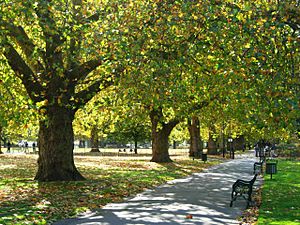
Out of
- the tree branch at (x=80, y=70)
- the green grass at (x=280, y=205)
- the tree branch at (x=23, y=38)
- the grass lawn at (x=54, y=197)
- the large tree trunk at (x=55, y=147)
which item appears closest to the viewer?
the green grass at (x=280, y=205)

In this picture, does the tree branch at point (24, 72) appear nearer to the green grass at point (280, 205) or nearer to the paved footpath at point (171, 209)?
the paved footpath at point (171, 209)

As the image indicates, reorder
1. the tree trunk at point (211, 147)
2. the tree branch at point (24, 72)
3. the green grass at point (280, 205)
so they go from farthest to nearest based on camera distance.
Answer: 1. the tree trunk at point (211, 147)
2. the tree branch at point (24, 72)
3. the green grass at point (280, 205)

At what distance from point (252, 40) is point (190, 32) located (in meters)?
2.58

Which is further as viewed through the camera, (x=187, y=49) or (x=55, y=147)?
(x=55, y=147)

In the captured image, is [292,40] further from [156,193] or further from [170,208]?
[156,193]

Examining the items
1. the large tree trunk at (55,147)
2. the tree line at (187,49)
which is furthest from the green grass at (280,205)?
the large tree trunk at (55,147)

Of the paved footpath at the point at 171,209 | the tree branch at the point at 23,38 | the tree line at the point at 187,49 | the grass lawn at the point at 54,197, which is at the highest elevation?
the tree branch at the point at 23,38

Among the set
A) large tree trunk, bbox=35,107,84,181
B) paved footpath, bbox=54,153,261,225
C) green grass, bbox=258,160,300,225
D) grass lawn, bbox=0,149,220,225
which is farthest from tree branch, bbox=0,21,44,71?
green grass, bbox=258,160,300,225

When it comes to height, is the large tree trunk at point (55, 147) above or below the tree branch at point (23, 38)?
below

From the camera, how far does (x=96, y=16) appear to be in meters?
15.6

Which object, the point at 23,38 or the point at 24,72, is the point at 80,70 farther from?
the point at 23,38

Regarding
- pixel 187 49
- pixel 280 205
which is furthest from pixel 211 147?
pixel 187 49

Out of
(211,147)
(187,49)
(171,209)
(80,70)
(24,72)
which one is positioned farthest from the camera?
(211,147)

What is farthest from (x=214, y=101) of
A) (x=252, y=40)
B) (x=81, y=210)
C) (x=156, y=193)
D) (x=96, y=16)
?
(x=81, y=210)
